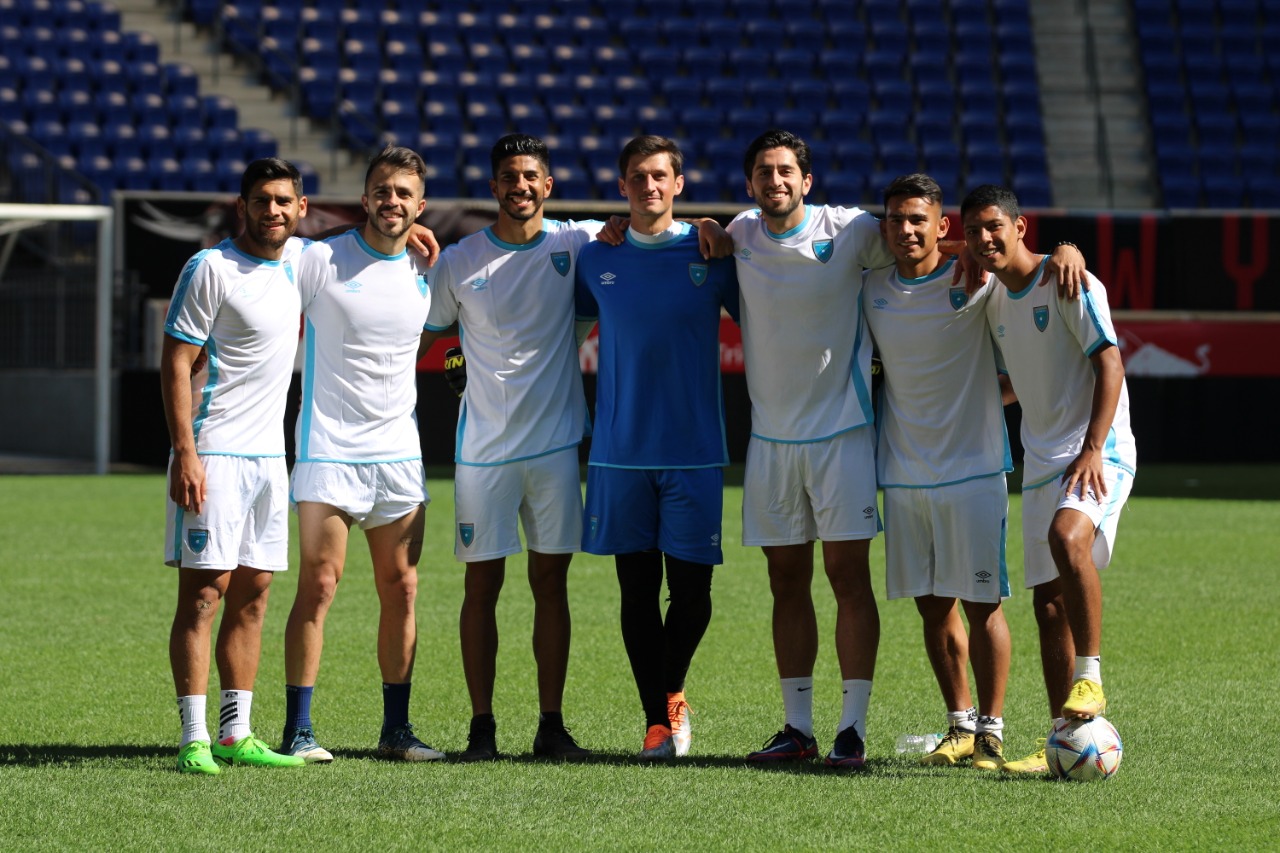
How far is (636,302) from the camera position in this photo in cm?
571

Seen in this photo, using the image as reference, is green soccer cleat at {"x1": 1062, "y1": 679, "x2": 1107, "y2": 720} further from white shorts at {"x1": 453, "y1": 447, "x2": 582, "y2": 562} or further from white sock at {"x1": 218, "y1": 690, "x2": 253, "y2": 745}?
white sock at {"x1": 218, "y1": 690, "x2": 253, "y2": 745}

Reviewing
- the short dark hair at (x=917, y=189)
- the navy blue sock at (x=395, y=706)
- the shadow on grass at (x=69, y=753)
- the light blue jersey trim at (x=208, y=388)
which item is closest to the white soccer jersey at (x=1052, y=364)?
the short dark hair at (x=917, y=189)

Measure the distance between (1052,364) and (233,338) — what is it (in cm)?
276

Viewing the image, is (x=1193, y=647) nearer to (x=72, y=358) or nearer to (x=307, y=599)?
(x=307, y=599)

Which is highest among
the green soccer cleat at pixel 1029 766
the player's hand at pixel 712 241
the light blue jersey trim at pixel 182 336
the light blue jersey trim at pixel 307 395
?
the player's hand at pixel 712 241

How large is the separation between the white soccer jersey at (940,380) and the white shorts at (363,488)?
169cm

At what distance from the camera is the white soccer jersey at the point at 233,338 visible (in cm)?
532

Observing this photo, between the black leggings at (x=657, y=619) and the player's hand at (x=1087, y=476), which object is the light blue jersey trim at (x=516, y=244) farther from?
the player's hand at (x=1087, y=476)

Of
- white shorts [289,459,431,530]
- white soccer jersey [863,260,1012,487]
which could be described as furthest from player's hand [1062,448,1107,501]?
white shorts [289,459,431,530]

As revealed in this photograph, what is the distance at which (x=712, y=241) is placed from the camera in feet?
18.7

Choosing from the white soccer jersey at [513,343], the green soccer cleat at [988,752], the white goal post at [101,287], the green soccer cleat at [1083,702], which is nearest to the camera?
the green soccer cleat at [1083,702]

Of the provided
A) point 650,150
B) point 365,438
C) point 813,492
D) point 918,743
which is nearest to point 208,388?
point 365,438

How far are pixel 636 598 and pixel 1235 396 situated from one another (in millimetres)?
15464

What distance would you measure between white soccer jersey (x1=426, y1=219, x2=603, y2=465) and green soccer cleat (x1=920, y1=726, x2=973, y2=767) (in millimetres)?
1680
